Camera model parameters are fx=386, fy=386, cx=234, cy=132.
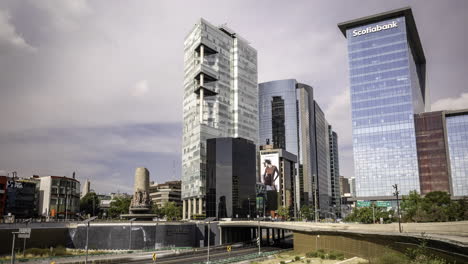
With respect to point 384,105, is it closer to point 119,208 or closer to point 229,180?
point 229,180

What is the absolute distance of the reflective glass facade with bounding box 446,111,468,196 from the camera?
168375mm

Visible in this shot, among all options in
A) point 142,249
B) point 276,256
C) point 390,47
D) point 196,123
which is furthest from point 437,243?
point 390,47

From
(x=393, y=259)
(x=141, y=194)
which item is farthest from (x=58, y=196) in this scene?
(x=393, y=259)

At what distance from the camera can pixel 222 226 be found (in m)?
109

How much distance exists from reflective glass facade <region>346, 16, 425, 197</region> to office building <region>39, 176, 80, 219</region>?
128m

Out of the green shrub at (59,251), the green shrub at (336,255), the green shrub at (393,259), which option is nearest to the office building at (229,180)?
the green shrub at (59,251)

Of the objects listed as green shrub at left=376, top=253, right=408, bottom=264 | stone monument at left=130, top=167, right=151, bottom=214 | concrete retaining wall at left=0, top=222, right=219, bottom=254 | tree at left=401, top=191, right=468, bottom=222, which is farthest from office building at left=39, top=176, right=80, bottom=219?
green shrub at left=376, top=253, right=408, bottom=264

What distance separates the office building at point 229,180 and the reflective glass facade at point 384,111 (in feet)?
216

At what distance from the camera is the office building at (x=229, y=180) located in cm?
13462

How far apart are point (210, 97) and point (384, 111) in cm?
7960

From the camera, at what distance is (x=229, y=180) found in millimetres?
135250

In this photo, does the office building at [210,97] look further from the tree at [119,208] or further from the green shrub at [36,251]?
the green shrub at [36,251]

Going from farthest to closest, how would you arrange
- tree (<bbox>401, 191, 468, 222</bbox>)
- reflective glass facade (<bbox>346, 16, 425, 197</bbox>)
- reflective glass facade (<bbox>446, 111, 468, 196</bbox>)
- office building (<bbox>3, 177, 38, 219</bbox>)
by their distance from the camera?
reflective glass facade (<bbox>346, 16, 425, 197</bbox>), reflective glass facade (<bbox>446, 111, 468, 196</bbox>), office building (<bbox>3, 177, 38, 219</bbox>), tree (<bbox>401, 191, 468, 222</bbox>)

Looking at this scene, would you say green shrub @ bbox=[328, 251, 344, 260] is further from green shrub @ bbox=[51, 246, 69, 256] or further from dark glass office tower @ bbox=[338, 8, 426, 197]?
dark glass office tower @ bbox=[338, 8, 426, 197]
